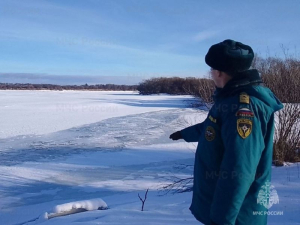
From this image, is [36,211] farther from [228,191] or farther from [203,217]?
[228,191]

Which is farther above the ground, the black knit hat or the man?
the black knit hat

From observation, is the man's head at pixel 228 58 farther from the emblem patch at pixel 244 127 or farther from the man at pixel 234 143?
the emblem patch at pixel 244 127

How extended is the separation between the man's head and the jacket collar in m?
0.03

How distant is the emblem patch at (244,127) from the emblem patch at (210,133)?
0.60ft

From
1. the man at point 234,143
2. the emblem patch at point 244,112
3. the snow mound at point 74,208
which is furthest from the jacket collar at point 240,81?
the snow mound at point 74,208

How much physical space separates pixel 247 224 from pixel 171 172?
19.7 feet

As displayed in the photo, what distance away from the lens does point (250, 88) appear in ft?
5.59

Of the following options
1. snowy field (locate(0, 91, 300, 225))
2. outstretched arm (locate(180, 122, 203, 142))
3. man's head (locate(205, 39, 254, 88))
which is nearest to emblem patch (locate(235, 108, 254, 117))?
man's head (locate(205, 39, 254, 88))

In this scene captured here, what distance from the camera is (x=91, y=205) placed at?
467 centimetres

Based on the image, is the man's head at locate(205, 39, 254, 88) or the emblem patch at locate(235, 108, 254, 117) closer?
the emblem patch at locate(235, 108, 254, 117)

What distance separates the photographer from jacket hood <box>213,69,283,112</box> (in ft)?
5.57

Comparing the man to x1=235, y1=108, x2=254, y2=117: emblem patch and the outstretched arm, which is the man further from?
the outstretched arm

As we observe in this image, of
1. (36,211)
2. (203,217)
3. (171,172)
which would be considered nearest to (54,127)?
(171,172)

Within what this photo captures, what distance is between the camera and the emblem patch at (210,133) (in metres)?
1.73
